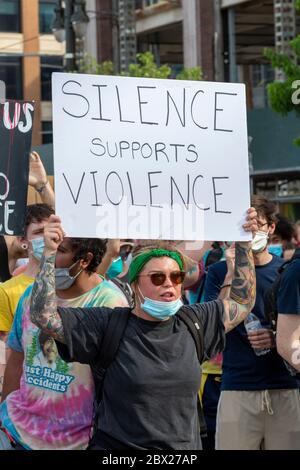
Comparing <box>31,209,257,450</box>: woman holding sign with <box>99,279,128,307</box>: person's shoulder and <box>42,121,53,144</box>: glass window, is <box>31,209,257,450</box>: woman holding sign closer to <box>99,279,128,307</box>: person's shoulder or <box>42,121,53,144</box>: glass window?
<box>99,279,128,307</box>: person's shoulder

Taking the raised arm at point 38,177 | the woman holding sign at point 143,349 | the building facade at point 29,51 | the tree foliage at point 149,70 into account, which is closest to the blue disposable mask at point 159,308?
the woman holding sign at point 143,349

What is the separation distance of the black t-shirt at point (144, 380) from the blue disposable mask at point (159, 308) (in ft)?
0.23

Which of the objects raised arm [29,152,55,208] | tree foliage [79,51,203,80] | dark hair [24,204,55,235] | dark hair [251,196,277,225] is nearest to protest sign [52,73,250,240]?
raised arm [29,152,55,208]

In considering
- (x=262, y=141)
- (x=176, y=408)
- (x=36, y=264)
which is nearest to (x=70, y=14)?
(x=262, y=141)

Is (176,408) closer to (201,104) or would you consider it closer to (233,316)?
(233,316)

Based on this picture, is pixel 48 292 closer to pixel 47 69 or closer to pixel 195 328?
pixel 195 328

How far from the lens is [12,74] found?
4566 cm

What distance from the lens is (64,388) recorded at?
5016 mm

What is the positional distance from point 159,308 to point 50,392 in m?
0.81

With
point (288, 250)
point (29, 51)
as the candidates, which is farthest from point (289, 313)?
point (29, 51)

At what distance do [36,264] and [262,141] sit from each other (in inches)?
821

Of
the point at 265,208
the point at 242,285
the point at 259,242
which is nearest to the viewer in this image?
the point at 242,285

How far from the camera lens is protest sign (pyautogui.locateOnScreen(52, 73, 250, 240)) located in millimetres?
4746

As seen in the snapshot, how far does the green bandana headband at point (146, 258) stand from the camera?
4.64m
